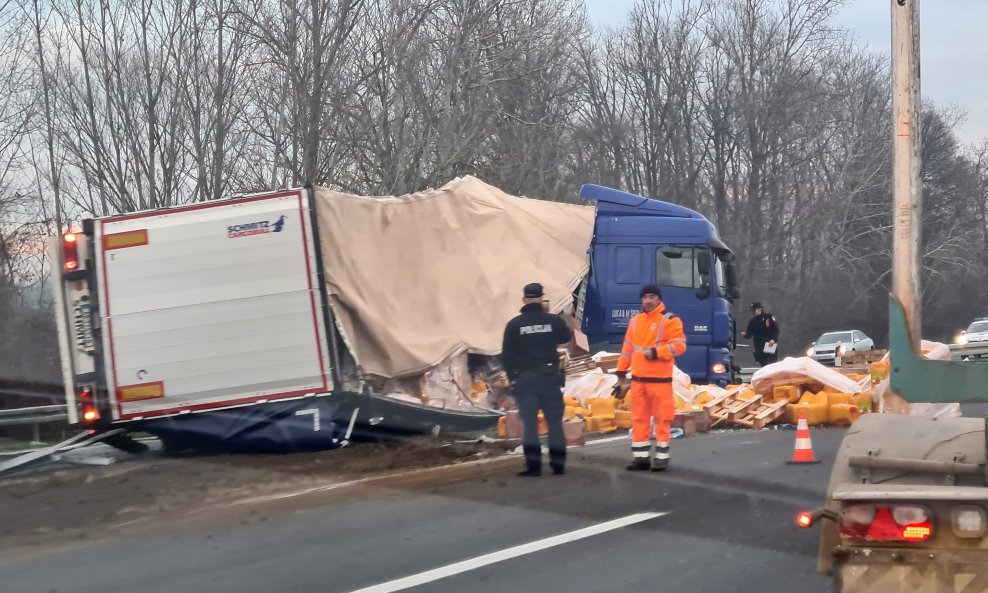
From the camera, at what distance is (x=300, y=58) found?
22859mm

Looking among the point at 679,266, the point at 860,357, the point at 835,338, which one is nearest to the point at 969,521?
the point at 679,266

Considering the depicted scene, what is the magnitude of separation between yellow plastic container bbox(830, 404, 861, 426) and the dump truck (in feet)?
31.9

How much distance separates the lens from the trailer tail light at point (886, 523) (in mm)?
3977

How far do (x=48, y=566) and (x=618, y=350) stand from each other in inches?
435

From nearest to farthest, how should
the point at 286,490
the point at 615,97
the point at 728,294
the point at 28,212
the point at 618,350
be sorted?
the point at 286,490 → the point at 618,350 → the point at 728,294 → the point at 28,212 → the point at 615,97

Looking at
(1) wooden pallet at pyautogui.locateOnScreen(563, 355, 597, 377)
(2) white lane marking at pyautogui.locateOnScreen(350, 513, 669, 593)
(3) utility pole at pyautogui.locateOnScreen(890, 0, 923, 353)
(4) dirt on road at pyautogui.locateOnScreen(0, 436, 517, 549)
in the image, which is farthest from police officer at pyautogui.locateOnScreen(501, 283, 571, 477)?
(3) utility pole at pyautogui.locateOnScreen(890, 0, 923, 353)

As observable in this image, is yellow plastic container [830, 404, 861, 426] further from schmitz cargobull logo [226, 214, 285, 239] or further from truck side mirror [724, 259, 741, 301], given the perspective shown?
schmitz cargobull logo [226, 214, 285, 239]

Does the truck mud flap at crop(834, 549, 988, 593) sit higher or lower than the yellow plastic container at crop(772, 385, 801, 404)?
higher

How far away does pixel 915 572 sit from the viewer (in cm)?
400

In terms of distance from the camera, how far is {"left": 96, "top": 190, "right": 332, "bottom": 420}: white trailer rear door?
1147cm

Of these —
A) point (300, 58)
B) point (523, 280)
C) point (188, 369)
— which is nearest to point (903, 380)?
point (188, 369)

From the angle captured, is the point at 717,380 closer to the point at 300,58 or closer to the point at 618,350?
the point at 618,350

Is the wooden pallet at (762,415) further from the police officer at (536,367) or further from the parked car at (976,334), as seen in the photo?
the parked car at (976,334)

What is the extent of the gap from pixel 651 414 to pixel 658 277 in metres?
7.74
